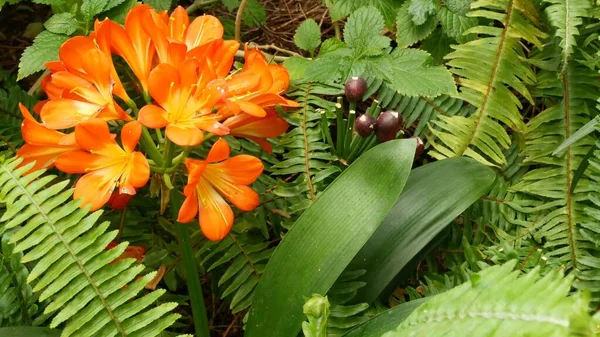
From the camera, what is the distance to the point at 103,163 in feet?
3.50

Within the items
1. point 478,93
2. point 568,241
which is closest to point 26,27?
point 478,93

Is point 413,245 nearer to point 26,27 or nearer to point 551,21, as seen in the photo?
point 551,21

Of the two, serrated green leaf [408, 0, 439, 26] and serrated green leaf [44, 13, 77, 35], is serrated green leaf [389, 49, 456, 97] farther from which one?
serrated green leaf [44, 13, 77, 35]

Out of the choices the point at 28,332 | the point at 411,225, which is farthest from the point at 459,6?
the point at 28,332

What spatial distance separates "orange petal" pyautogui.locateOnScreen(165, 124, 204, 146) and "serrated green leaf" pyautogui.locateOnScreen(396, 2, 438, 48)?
0.65 metres

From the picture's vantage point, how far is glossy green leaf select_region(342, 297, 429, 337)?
1.01m

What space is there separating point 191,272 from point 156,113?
1.06ft

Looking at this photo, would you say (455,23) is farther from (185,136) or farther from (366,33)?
(185,136)

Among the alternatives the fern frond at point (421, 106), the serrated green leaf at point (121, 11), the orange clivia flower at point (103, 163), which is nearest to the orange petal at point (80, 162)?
the orange clivia flower at point (103, 163)

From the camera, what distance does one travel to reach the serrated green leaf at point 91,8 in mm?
1337

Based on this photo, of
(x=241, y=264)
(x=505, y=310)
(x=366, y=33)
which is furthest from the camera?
(x=366, y=33)

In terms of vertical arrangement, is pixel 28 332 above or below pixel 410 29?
below

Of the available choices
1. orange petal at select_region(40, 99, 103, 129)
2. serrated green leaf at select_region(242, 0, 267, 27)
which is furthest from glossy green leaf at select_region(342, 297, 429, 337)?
serrated green leaf at select_region(242, 0, 267, 27)

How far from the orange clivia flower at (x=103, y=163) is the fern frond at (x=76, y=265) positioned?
64mm
